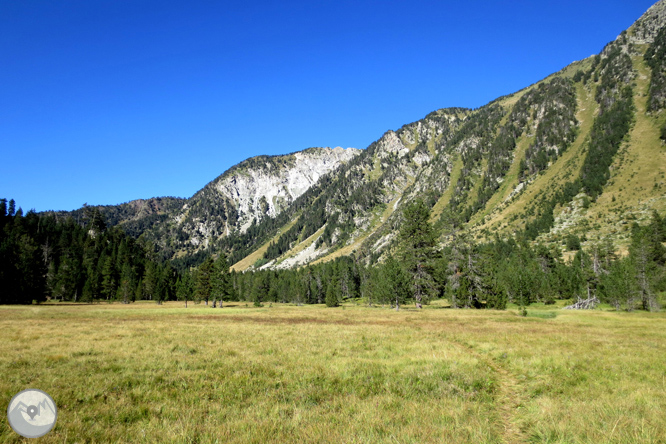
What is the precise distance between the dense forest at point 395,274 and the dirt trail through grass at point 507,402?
35206 millimetres

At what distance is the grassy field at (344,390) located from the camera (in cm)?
662

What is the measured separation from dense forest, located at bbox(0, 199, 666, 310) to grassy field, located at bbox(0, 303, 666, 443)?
33805 millimetres

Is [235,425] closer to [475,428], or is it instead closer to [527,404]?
[475,428]

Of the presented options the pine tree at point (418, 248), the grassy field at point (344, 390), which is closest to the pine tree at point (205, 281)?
the pine tree at point (418, 248)

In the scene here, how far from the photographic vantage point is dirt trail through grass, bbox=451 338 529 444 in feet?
23.0

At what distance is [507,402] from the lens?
9.45 m

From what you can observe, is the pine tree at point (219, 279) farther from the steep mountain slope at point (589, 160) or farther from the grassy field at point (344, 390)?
the grassy field at point (344, 390)

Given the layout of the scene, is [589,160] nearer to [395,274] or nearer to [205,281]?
[395,274]

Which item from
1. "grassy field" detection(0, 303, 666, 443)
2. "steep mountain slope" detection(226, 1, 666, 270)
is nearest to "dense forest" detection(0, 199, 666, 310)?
"steep mountain slope" detection(226, 1, 666, 270)

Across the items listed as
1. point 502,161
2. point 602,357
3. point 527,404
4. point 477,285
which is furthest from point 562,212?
point 527,404

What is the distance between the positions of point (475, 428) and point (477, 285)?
50.3m

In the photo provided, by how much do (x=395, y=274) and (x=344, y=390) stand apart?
4237 centimetres

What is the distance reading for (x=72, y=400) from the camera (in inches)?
339

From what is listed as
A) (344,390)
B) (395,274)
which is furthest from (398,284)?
(344,390)
